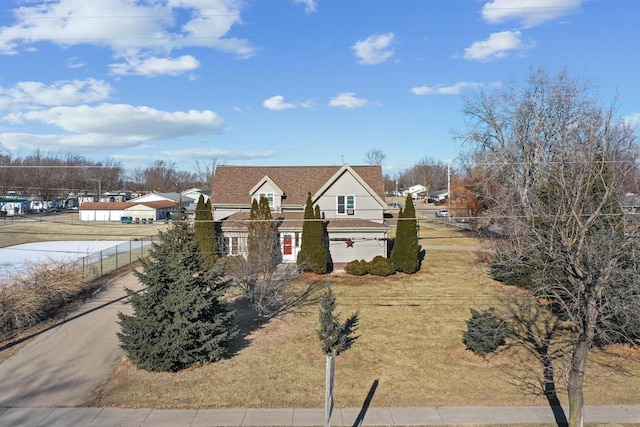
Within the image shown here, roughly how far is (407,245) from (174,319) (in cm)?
1644

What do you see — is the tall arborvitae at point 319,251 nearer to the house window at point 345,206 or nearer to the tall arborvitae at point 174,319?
the house window at point 345,206

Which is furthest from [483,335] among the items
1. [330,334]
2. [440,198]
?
[440,198]

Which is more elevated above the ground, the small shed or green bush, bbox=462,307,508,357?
the small shed

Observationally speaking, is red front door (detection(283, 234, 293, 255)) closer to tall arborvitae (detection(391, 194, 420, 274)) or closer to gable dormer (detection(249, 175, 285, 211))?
gable dormer (detection(249, 175, 285, 211))

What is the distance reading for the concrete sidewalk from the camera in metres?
10.1

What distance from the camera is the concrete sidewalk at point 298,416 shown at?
33.2 ft

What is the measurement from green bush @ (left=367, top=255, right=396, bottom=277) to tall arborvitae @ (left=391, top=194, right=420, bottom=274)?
703 mm

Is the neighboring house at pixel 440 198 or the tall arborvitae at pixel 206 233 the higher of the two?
the neighboring house at pixel 440 198

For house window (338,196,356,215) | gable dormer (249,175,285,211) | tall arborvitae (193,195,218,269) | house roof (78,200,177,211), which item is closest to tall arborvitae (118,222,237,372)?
tall arborvitae (193,195,218,269)

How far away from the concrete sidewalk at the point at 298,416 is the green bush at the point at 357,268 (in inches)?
611

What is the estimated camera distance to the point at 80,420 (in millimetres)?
10266

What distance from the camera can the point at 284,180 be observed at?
110ft

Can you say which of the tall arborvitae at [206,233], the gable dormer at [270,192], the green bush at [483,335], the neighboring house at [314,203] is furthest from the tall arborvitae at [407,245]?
the green bush at [483,335]

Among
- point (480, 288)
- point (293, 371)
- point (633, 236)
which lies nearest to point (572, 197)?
point (633, 236)
